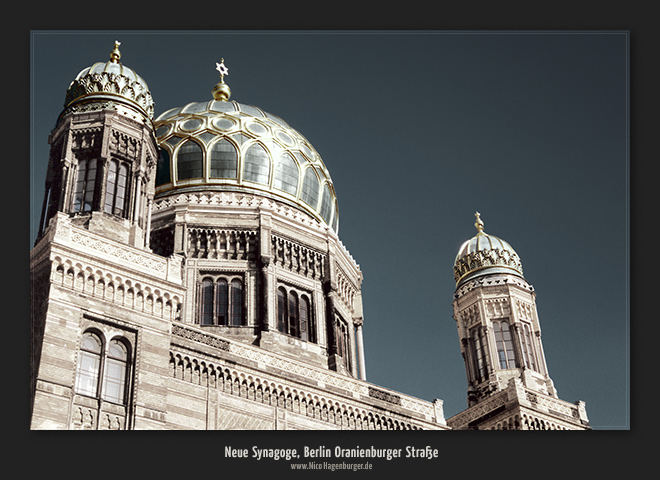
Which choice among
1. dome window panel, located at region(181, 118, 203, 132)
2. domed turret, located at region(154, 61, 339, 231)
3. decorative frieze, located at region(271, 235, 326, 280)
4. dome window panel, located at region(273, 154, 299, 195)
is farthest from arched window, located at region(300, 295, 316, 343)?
dome window panel, located at region(181, 118, 203, 132)

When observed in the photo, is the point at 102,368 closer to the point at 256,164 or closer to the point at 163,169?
the point at 163,169

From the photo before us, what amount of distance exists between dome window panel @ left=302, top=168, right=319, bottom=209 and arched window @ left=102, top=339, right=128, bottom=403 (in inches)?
548

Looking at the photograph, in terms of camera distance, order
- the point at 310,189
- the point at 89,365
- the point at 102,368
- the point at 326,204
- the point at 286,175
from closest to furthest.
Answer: the point at 89,365, the point at 102,368, the point at 286,175, the point at 310,189, the point at 326,204

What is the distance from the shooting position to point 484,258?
108 feet

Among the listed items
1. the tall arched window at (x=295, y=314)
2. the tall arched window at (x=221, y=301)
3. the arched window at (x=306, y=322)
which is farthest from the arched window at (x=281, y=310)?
the tall arched window at (x=221, y=301)

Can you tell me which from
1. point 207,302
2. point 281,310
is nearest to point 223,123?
point 207,302

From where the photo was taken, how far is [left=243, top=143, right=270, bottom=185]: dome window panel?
3116 centimetres

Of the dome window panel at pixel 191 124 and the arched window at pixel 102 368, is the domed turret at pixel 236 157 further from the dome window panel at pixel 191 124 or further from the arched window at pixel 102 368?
the arched window at pixel 102 368

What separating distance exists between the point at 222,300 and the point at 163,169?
18.4ft

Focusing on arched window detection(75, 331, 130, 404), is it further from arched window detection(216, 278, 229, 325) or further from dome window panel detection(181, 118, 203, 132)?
dome window panel detection(181, 118, 203, 132)

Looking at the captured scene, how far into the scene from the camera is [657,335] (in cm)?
1580
